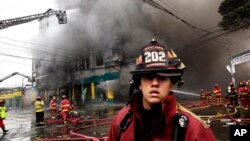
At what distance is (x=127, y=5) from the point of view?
30828 millimetres

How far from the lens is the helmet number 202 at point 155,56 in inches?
65.6

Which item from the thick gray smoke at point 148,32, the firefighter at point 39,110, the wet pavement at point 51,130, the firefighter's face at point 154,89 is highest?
the thick gray smoke at point 148,32

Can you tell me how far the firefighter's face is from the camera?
167 cm

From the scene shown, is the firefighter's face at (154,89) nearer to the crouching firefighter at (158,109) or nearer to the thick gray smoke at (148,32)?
the crouching firefighter at (158,109)

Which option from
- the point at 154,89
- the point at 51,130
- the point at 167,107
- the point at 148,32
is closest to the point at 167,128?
the point at 167,107

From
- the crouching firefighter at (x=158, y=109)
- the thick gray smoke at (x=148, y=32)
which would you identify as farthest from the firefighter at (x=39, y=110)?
the thick gray smoke at (x=148, y=32)

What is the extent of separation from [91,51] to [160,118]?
3398 cm

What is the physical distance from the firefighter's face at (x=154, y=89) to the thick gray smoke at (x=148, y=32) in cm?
2612

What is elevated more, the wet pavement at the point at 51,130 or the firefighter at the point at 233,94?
the firefighter at the point at 233,94

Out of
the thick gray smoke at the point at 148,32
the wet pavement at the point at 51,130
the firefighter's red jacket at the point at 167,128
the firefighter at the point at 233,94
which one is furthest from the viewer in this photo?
the thick gray smoke at the point at 148,32

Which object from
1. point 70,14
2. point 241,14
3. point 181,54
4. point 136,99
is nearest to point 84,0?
point 70,14

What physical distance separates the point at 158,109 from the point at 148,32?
29.4 meters

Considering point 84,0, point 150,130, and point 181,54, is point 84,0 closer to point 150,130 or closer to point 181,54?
point 181,54

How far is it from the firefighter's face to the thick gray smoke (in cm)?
2612
